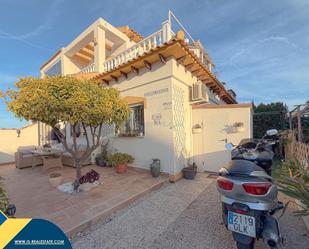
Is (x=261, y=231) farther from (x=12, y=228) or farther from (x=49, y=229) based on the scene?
(x=12, y=228)

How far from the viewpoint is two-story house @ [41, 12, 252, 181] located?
235 inches

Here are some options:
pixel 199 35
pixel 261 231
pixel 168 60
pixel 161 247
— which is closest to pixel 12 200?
pixel 161 247

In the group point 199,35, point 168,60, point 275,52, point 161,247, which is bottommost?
point 161,247

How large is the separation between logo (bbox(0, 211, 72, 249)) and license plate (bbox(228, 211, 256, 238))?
2.13m

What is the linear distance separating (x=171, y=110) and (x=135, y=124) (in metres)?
2.13

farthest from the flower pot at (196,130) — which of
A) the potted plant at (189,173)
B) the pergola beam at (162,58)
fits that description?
the pergola beam at (162,58)

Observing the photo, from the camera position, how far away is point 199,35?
28.3 ft

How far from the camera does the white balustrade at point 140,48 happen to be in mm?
6287

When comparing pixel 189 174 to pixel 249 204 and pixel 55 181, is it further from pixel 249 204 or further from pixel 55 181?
pixel 55 181

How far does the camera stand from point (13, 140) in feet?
33.8

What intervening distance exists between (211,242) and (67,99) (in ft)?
13.6

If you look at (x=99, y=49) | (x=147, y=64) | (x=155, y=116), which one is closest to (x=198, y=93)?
(x=155, y=116)

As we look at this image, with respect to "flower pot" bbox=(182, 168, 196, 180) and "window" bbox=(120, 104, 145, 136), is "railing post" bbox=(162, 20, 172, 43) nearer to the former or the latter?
"window" bbox=(120, 104, 145, 136)

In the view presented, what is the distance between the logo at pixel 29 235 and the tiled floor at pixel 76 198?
247 centimetres
